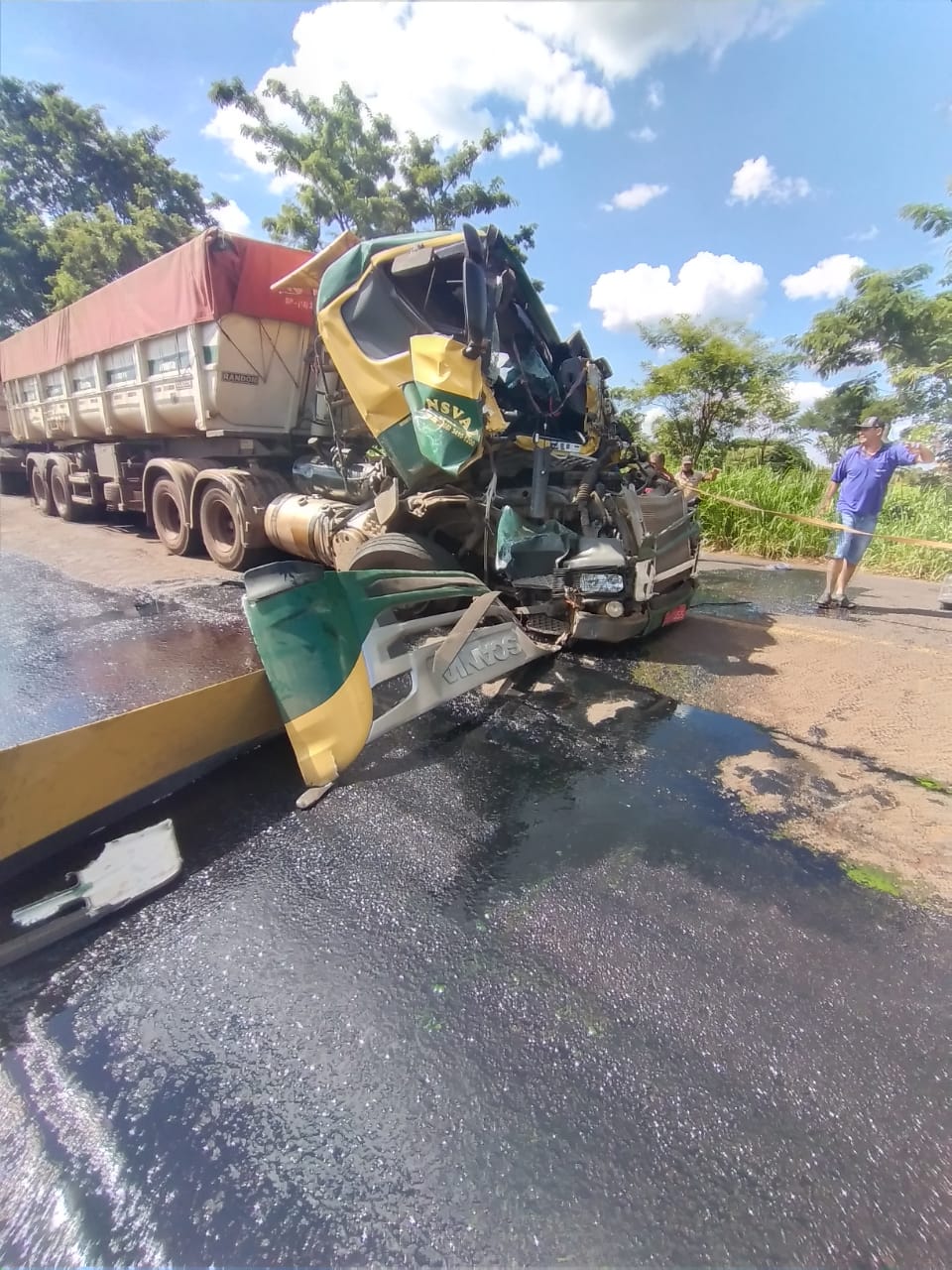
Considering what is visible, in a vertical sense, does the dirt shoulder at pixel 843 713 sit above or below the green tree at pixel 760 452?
below

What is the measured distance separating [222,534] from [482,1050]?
6.85 meters

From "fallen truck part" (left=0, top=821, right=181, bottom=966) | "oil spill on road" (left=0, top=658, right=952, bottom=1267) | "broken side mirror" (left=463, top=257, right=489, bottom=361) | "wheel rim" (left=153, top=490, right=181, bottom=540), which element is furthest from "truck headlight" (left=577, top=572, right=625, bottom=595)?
"wheel rim" (left=153, top=490, right=181, bottom=540)

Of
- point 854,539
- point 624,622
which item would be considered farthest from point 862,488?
→ point 624,622

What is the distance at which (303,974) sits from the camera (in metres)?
1.97

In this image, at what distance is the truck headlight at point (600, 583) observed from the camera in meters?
4.12

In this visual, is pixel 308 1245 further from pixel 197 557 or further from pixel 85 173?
pixel 85 173

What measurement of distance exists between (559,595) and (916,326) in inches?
711

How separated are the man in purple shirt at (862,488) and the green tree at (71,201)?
83.2 ft

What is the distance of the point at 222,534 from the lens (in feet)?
24.3

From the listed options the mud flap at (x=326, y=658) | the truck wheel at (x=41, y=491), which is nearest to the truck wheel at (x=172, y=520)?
the truck wheel at (x=41, y=491)

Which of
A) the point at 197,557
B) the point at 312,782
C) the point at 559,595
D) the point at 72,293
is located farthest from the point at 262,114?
the point at 312,782

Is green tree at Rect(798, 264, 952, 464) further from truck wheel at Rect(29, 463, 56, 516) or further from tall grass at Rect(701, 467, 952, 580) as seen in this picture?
truck wheel at Rect(29, 463, 56, 516)

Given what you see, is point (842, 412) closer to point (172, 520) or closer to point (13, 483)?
point (172, 520)

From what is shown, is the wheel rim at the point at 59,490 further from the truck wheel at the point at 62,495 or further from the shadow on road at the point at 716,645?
the shadow on road at the point at 716,645
